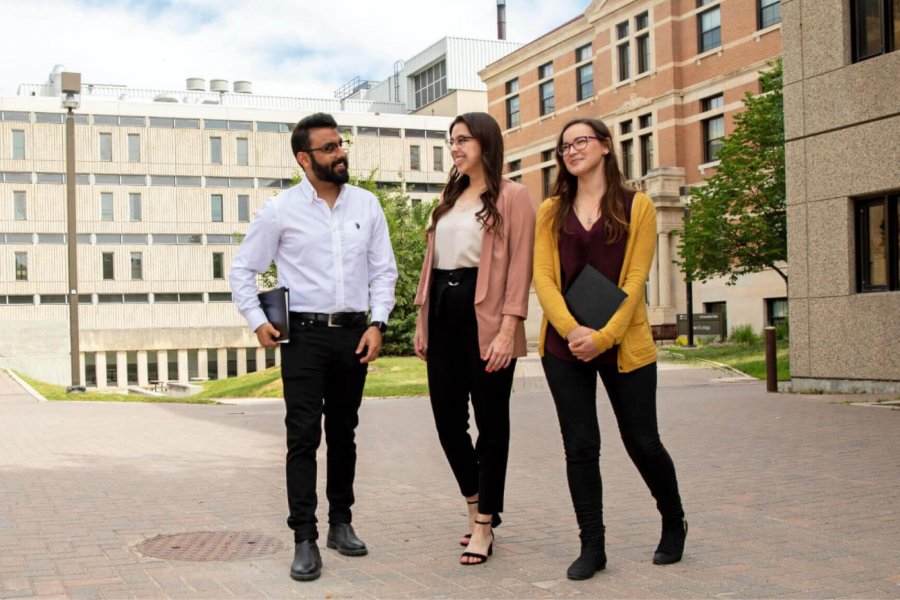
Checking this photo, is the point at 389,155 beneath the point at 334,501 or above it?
above

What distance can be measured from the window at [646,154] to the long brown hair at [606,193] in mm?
37433

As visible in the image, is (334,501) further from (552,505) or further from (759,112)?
(759,112)

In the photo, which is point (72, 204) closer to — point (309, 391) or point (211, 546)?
point (211, 546)

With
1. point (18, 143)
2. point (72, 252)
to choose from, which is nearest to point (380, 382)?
point (72, 252)

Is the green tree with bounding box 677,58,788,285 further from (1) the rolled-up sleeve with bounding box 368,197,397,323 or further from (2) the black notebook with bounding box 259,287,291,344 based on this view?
(2) the black notebook with bounding box 259,287,291,344

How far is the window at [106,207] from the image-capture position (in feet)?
201

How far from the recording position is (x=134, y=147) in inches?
2440

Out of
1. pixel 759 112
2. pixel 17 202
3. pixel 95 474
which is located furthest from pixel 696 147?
pixel 17 202

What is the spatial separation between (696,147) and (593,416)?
35848mm

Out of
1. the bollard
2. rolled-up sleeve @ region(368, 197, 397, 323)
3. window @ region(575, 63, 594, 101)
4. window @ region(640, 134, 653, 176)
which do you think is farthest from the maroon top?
window @ region(575, 63, 594, 101)

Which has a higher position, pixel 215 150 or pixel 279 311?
pixel 215 150

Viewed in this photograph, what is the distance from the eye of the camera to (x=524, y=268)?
501cm

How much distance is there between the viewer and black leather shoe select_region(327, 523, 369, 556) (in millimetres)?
5281

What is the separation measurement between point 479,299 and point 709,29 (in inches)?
1429
